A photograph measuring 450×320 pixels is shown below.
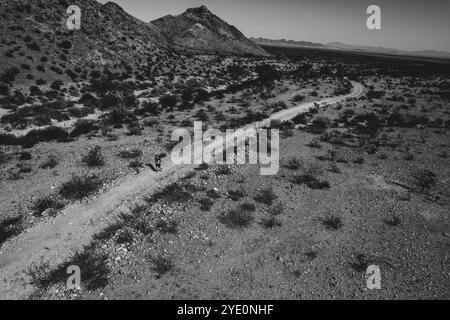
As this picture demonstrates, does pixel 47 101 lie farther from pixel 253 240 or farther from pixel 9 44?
pixel 253 240

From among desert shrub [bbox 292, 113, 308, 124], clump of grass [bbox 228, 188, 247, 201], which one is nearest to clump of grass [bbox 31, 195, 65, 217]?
clump of grass [bbox 228, 188, 247, 201]

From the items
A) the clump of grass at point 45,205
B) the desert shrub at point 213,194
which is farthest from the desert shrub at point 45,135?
the desert shrub at point 213,194

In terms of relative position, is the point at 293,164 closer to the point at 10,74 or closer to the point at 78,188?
the point at 78,188

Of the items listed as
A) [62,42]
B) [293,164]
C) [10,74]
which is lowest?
[293,164]

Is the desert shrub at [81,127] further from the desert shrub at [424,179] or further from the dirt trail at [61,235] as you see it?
the desert shrub at [424,179]

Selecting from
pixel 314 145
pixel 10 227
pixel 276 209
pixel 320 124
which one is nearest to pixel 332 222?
pixel 276 209
